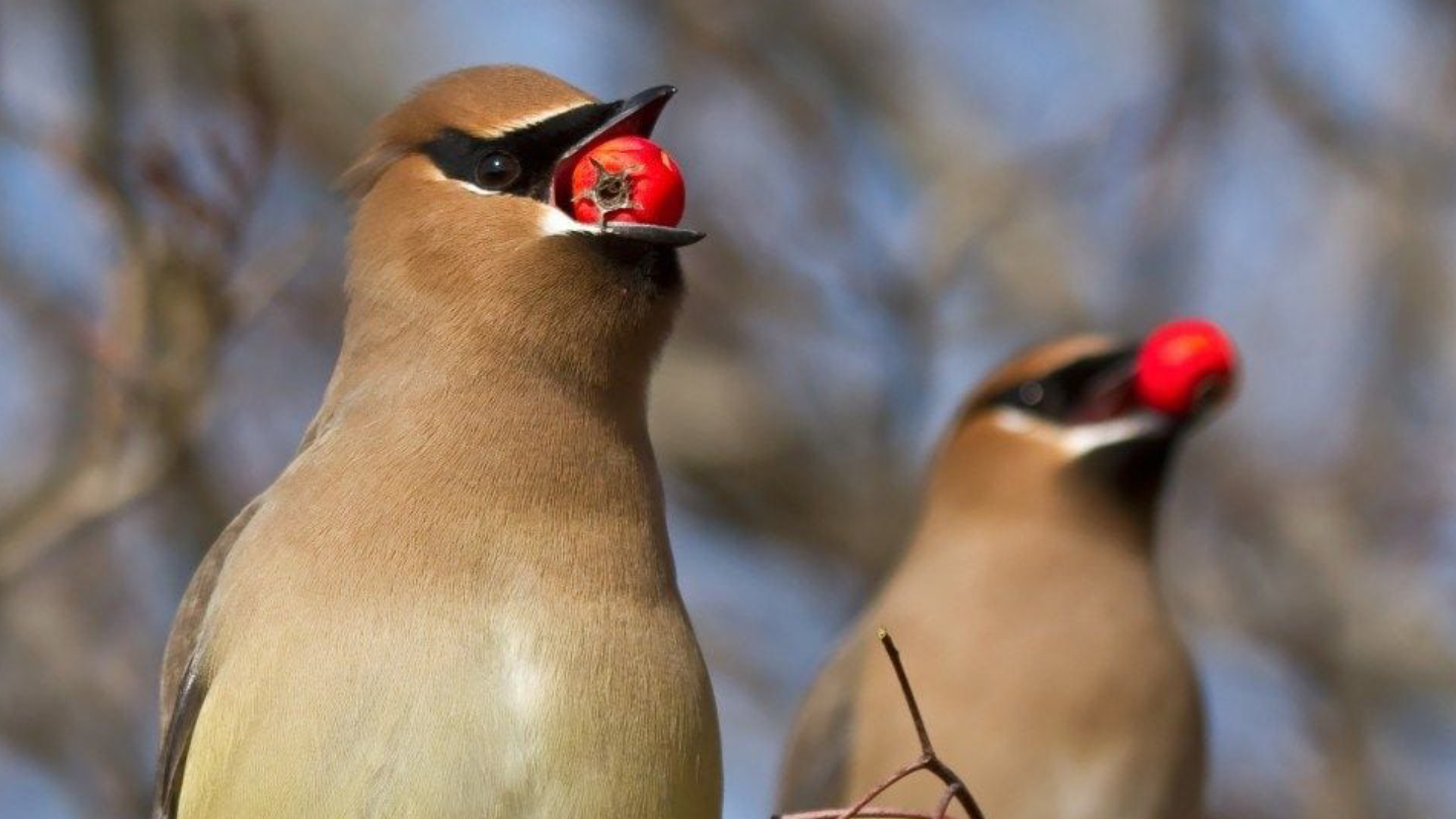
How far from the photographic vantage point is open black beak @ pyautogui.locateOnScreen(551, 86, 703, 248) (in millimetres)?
4246

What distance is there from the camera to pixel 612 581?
4.16 m

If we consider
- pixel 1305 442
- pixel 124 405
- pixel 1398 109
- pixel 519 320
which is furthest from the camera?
pixel 1305 442

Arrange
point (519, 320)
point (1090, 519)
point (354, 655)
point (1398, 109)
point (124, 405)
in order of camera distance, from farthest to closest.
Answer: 1. point (1398, 109)
2. point (1090, 519)
3. point (124, 405)
4. point (519, 320)
5. point (354, 655)

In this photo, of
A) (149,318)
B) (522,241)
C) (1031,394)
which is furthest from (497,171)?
(1031,394)

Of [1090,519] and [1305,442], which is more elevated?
[1090,519]

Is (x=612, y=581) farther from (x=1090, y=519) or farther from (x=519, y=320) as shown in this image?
(x=1090, y=519)

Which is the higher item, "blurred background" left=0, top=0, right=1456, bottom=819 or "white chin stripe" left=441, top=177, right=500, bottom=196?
"white chin stripe" left=441, top=177, right=500, bottom=196

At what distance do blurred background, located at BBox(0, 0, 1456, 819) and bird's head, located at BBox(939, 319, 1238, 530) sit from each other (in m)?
1.83

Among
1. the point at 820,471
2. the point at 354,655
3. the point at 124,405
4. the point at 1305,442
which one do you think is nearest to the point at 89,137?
the point at 124,405

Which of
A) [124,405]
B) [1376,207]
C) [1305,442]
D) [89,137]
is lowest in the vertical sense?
[1305,442]

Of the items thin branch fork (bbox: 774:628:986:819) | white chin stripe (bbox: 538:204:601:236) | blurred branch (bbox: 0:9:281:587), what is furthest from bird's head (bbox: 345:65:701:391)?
blurred branch (bbox: 0:9:281:587)

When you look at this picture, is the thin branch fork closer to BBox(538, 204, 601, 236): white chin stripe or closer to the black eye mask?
BBox(538, 204, 601, 236): white chin stripe

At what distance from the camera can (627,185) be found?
4.29 m

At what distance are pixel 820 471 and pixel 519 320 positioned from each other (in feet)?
17.2
